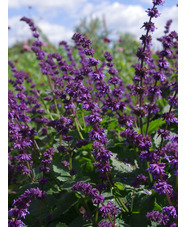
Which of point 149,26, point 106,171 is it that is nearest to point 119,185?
point 106,171

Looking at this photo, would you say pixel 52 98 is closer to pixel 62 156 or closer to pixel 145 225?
pixel 62 156

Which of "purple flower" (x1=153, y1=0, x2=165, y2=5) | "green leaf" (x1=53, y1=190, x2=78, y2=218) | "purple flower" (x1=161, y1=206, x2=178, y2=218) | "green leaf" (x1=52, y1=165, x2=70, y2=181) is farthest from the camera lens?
"green leaf" (x1=52, y1=165, x2=70, y2=181)

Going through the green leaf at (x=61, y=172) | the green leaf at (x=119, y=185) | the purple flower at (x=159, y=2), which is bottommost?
the green leaf at (x=119, y=185)

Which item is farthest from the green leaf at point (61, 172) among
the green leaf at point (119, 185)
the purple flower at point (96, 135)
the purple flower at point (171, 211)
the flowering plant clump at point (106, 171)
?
the purple flower at point (171, 211)

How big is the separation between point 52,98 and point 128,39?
11127mm

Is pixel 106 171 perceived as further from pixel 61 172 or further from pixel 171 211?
pixel 61 172

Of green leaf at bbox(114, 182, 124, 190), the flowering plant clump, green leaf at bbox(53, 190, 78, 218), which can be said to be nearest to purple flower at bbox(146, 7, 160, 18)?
the flowering plant clump

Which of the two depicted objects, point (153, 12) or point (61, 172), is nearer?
point (153, 12)

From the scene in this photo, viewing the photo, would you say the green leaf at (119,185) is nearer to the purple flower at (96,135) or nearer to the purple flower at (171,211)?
the purple flower at (96,135)

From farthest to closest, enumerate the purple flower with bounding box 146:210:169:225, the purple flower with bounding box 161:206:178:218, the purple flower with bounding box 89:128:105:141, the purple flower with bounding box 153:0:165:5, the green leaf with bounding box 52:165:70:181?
the green leaf with bounding box 52:165:70:181 → the purple flower with bounding box 153:0:165:5 → the purple flower with bounding box 89:128:105:141 → the purple flower with bounding box 146:210:169:225 → the purple flower with bounding box 161:206:178:218

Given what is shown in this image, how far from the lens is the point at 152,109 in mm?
2459

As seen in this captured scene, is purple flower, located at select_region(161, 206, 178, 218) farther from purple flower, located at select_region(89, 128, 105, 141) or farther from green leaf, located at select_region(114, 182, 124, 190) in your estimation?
green leaf, located at select_region(114, 182, 124, 190)

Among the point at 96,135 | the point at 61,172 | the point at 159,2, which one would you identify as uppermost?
the point at 159,2
